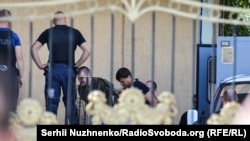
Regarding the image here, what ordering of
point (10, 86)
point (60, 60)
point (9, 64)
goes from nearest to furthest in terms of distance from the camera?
point (10, 86)
point (9, 64)
point (60, 60)

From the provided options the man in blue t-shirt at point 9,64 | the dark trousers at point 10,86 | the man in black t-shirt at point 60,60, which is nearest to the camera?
the dark trousers at point 10,86

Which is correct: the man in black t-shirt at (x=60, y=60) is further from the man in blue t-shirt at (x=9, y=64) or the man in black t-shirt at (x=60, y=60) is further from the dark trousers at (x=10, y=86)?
the dark trousers at (x=10, y=86)

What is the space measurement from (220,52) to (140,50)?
203 cm

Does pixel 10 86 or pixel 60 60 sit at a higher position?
pixel 60 60

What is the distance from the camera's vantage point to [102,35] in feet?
32.7

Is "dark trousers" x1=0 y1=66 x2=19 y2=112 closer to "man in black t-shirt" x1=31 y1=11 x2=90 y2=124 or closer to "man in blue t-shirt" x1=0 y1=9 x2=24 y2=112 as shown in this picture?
"man in blue t-shirt" x1=0 y1=9 x2=24 y2=112

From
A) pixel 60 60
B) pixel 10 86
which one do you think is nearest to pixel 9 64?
pixel 10 86

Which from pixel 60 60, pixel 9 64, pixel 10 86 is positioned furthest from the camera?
pixel 60 60

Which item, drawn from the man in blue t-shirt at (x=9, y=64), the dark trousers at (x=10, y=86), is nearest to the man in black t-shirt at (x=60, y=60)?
the man in blue t-shirt at (x=9, y=64)

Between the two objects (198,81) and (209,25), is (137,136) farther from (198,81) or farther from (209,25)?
(209,25)

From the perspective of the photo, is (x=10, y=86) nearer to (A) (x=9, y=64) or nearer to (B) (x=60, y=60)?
(A) (x=9, y=64)

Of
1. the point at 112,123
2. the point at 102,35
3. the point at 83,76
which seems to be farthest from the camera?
the point at 102,35

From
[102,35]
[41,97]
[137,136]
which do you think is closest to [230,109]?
[137,136]

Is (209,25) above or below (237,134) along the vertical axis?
above
